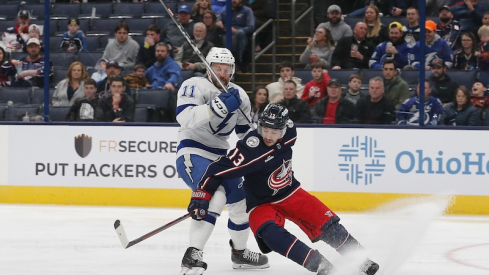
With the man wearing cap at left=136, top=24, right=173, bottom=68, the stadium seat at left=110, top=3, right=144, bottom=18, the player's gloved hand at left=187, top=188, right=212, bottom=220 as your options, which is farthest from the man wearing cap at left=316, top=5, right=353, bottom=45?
the player's gloved hand at left=187, top=188, right=212, bottom=220

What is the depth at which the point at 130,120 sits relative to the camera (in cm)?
819

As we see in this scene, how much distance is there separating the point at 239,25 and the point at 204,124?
367 cm

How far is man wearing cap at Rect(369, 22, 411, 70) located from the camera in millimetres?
7820

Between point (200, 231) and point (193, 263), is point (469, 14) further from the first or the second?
point (193, 263)

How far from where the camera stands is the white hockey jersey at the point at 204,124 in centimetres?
491

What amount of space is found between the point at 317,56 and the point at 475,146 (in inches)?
62.5

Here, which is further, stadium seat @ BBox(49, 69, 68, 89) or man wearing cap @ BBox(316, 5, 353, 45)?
stadium seat @ BBox(49, 69, 68, 89)

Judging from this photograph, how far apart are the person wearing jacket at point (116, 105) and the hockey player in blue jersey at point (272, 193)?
3.67m

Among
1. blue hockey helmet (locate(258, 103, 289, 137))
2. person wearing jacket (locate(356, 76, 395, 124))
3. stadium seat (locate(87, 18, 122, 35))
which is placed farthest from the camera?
Answer: stadium seat (locate(87, 18, 122, 35))

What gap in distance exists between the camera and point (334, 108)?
7758mm

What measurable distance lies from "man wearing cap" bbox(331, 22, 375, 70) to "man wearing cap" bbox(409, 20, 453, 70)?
381 millimetres

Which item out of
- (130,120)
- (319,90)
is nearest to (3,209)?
(130,120)

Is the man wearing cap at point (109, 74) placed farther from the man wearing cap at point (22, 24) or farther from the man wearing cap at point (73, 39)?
the man wearing cap at point (22, 24)

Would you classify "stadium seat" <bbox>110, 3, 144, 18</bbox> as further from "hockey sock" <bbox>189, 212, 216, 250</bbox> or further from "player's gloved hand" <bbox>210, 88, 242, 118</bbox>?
"hockey sock" <bbox>189, 212, 216, 250</bbox>
